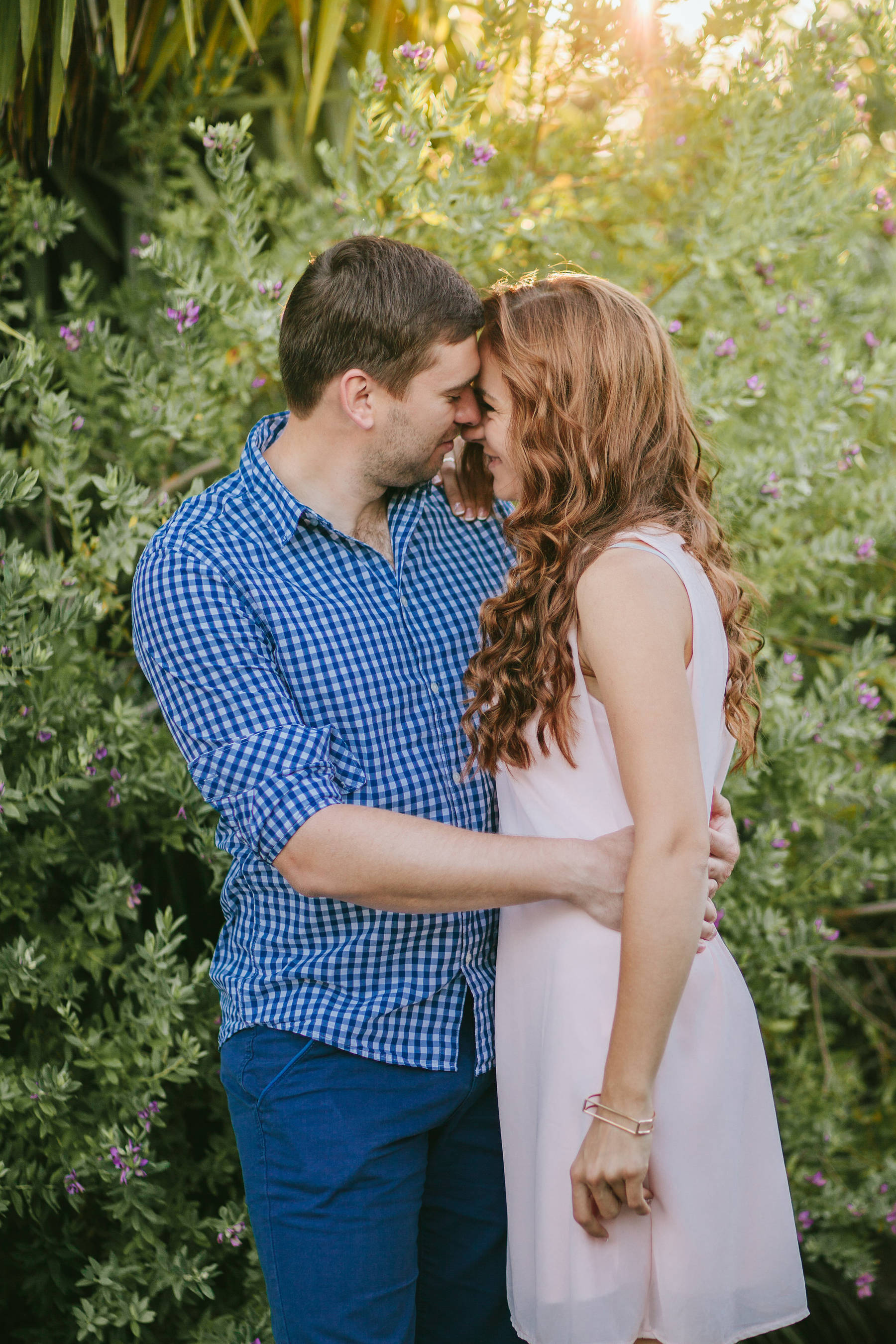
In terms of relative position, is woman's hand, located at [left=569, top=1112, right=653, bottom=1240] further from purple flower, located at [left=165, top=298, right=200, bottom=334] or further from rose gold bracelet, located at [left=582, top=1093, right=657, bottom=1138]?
purple flower, located at [left=165, top=298, right=200, bottom=334]

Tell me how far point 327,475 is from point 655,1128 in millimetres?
1165

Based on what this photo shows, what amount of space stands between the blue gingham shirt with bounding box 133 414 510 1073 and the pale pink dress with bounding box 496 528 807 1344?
5.5 inches

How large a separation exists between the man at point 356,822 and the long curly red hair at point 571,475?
0.17 meters

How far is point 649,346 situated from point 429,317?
1.29 feet

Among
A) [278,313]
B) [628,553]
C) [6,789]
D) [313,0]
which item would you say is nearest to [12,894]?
[6,789]

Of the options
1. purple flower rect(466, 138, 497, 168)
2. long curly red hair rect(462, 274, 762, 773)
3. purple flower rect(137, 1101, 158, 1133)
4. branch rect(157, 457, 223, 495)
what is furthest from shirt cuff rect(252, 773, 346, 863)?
purple flower rect(466, 138, 497, 168)

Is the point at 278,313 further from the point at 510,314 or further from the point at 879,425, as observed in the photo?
the point at 879,425

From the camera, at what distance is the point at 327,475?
1.85 metres

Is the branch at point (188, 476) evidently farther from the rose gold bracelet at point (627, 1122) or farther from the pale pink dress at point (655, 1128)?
the rose gold bracelet at point (627, 1122)

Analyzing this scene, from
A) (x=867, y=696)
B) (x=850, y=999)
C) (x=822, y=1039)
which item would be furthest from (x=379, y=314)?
(x=850, y=999)

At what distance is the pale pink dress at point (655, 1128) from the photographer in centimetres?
151

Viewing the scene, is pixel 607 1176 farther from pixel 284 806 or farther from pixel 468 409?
pixel 468 409

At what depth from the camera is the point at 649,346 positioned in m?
1.63

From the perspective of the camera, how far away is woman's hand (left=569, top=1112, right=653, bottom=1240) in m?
A: 1.47
